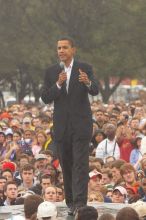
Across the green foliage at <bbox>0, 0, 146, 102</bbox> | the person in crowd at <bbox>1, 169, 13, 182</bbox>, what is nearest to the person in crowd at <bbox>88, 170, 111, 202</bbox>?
the person in crowd at <bbox>1, 169, 13, 182</bbox>

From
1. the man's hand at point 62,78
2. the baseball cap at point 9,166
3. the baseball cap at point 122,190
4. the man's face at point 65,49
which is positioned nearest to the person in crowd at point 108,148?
the baseball cap at point 9,166

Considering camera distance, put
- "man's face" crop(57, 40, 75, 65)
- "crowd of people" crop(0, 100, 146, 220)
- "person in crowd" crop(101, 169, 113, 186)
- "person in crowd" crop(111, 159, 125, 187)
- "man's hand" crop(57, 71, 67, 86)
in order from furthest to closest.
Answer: "person in crowd" crop(101, 169, 113, 186) → "person in crowd" crop(111, 159, 125, 187) → "crowd of people" crop(0, 100, 146, 220) → "man's face" crop(57, 40, 75, 65) → "man's hand" crop(57, 71, 67, 86)

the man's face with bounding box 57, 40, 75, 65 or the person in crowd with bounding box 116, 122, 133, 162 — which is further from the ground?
the man's face with bounding box 57, 40, 75, 65

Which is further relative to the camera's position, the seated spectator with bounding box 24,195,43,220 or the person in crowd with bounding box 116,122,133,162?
the person in crowd with bounding box 116,122,133,162

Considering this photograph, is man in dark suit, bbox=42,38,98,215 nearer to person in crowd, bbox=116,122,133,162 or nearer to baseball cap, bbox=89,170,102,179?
baseball cap, bbox=89,170,102,179

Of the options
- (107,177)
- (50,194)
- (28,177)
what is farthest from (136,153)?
(50,194)

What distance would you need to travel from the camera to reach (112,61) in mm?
51062

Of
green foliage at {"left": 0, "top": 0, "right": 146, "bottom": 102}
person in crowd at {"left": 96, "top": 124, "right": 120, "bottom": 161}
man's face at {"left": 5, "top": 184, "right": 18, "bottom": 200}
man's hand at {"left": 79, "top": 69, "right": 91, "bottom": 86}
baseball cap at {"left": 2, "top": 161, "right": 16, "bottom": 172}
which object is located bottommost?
man's face at {"left": 5, "top": 184, "right": 18, "bottom": 200}

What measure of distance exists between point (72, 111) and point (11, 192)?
3.81 metres

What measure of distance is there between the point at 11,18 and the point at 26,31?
152cm

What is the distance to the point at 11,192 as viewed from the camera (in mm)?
14164

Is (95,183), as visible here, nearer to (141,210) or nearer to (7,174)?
(7,174)

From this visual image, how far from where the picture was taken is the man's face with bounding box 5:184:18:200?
14164 mm

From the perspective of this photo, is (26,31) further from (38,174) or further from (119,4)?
(38,174)
